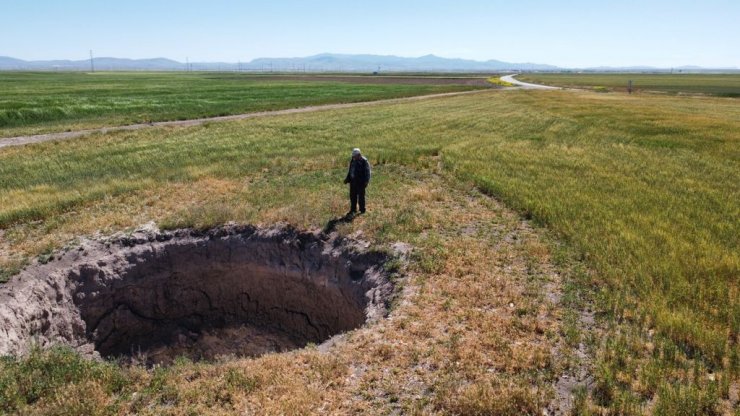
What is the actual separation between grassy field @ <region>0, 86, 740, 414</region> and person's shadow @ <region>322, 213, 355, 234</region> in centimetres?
31

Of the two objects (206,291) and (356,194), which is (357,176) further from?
(206,291)

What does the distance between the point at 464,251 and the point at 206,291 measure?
7164 mm

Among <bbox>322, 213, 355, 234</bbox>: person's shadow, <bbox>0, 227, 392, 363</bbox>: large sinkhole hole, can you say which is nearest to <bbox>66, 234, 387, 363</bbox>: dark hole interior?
<bbox>0, 227, 392, 363</bbox>: large sinkhole hole

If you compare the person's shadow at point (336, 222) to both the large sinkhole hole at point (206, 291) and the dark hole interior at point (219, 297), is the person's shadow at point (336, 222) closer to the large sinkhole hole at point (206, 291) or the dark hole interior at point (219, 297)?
the large sinkhole hole at point (206, 291)

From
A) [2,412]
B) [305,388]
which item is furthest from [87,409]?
[305,388]

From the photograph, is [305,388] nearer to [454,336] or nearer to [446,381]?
[446,381]

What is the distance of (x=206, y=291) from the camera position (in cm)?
1389

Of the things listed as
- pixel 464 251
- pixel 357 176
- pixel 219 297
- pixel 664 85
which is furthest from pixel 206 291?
pixel 664 85

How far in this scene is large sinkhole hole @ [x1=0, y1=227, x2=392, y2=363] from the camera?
11797 millimetres

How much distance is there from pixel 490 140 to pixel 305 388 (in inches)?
929

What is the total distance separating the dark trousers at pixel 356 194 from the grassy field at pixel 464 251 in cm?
68

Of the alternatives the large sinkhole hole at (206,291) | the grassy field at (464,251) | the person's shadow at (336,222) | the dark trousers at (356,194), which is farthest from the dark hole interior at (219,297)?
the dark trousers at (356,194)

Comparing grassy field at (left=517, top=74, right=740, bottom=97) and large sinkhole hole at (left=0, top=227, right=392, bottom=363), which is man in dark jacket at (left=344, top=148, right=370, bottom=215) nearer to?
large sinkhole hole at (left=0, top=227, right=392, bottom=363)

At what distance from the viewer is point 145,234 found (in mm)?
13656
